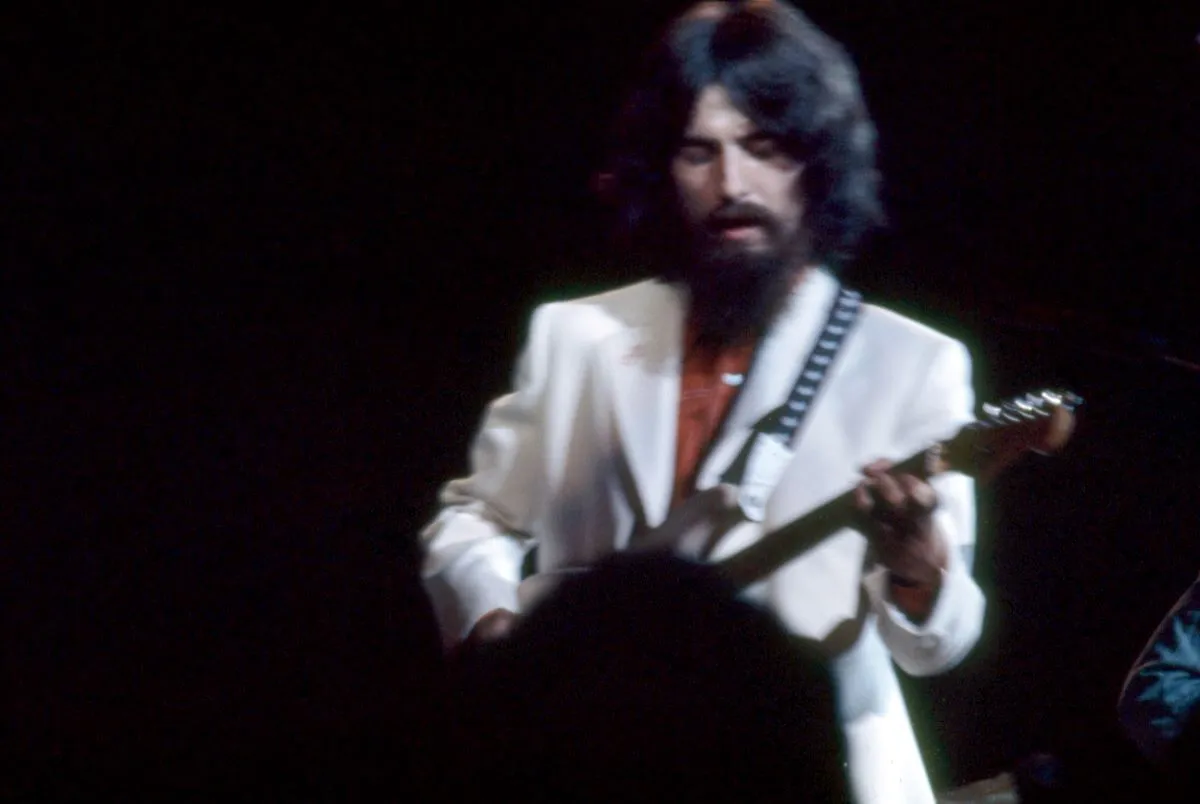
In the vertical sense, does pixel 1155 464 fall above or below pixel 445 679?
above

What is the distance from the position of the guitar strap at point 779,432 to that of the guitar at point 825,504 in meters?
0.02

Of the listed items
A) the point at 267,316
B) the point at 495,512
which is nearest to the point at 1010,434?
the point at 495,512

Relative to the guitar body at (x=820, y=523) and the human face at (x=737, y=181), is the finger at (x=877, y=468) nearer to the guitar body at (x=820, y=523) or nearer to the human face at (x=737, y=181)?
the guitar body at (x=820, y=523)

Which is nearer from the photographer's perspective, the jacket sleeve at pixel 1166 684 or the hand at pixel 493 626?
the jacket sleeve at pixel 1166 684

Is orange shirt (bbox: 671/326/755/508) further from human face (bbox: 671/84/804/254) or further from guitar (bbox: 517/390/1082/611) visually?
human face (bbox: 671/84/804/254)

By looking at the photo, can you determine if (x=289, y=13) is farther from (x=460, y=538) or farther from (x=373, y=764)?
(x=373, y=764)

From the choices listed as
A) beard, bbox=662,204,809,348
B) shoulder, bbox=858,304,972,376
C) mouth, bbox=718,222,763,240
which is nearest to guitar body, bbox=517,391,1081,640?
shoulder, bbox=858,304,972,376

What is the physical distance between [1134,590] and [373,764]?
1137mm

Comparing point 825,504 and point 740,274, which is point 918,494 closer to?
point 825,504

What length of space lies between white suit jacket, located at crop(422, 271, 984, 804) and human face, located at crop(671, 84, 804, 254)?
0.30 feet

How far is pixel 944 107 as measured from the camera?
5.21 feet

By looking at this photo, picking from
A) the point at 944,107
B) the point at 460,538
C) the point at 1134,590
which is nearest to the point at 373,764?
the point at 460,538

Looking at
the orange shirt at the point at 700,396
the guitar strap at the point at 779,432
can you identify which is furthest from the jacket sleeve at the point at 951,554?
the orange shirt at the point at 700,396

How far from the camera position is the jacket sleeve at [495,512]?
1.48 m
